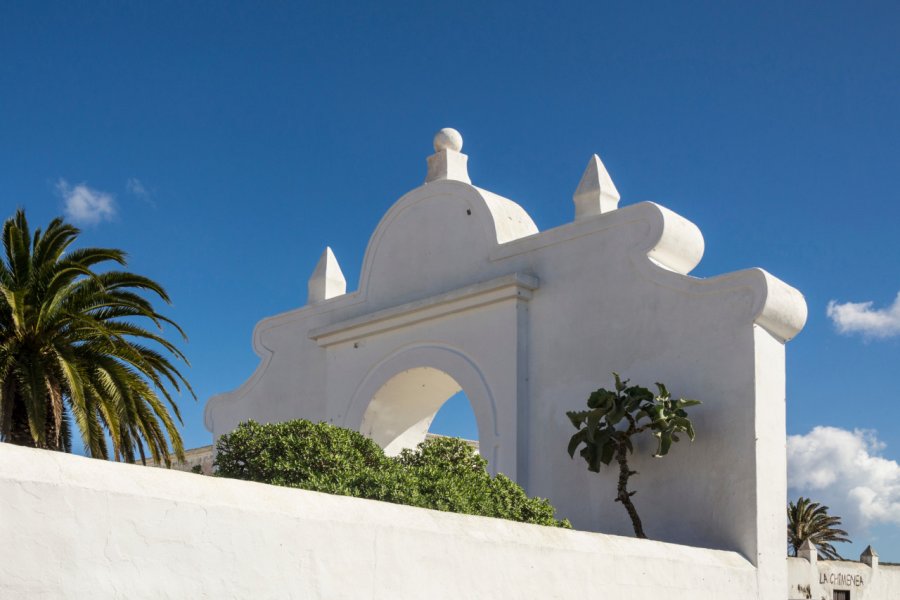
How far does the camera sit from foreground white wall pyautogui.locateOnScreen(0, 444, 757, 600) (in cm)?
441

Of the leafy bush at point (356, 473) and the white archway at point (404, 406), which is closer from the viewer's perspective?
the leafy bush at point (356, 473)

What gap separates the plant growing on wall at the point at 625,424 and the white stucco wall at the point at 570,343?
0.35 metres

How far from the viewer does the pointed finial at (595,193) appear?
12289 millimetres

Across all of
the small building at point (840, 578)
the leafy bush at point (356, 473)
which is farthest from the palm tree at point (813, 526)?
the leafy bush at point (356, 473)

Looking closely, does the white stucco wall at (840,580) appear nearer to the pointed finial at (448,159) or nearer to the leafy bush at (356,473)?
the leafy bush at (356,473)

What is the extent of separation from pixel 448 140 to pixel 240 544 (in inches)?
392

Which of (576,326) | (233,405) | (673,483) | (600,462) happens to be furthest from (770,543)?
(233,405)

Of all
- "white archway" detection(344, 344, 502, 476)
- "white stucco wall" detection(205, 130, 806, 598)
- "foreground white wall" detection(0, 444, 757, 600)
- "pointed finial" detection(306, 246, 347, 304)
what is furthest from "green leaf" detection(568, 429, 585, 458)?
"pointed finial" detection(306, 246, 347, 304)

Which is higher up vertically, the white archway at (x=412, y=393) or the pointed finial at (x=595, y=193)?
the pointed finial at (x=595, y=193)

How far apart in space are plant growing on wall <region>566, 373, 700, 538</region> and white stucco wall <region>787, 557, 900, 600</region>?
3.93 meters

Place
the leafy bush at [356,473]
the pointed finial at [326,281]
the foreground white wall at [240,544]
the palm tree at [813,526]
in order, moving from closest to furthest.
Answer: the foreground white wall at [240,544]
the leafy bush at [356,473]
the pointed finial at [326,281]
the palm tree at [813,526]

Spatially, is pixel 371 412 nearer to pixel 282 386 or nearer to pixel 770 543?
pixel 282 386

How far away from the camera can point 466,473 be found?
30.7ft

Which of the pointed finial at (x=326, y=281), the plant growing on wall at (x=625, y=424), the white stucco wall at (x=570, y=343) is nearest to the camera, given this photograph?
the plant growing on wall at (x=625, y=424)
